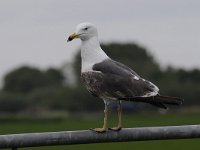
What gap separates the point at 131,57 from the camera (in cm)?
9369

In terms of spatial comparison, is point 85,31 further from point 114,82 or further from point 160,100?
point 160,100

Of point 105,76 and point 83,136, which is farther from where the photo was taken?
point 105,76

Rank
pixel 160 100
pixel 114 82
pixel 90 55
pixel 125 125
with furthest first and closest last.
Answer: pixel 125 125, pixel 90 55, pixel 114 82, pixel 160 100

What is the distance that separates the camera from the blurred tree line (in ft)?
270

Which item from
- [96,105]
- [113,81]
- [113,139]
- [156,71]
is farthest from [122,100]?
[156,71]

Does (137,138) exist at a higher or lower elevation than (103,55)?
lower

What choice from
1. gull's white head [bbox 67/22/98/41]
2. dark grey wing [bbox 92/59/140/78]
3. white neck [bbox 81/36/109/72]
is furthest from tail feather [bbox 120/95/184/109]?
gull's white head [bbox 67/22/98/41]

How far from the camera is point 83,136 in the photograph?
4957 mm

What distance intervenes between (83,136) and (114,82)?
134 cm

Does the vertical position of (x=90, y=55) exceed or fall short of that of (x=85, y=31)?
it falls short

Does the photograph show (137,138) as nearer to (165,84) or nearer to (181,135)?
(181,135)

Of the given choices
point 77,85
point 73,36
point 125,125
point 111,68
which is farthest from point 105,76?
point 77,85

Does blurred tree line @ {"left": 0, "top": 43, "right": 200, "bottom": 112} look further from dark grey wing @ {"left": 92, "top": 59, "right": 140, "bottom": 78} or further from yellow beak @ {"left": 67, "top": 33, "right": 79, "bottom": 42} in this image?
dark grey wing @ {"left": 92, "top": 59, "right": 140, "bottom": 78}

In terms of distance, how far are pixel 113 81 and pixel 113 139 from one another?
1.20m
